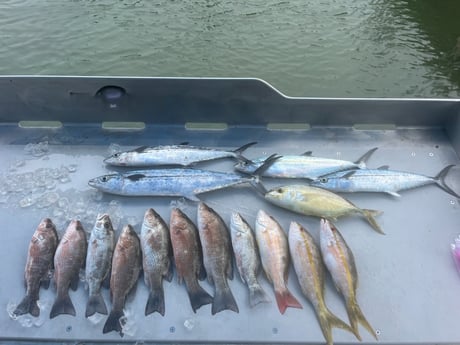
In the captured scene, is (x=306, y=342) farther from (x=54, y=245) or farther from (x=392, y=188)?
(x=54, y=245)

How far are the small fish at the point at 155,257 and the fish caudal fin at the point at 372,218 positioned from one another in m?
1.50

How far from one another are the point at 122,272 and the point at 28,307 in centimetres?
61

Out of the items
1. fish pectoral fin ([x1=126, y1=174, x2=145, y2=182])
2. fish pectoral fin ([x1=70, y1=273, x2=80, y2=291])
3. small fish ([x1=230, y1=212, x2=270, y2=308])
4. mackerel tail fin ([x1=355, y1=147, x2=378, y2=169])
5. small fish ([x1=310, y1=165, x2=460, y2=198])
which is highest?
mackerel tail fin ([x1=355, y1=147, x2=378, y2=169])

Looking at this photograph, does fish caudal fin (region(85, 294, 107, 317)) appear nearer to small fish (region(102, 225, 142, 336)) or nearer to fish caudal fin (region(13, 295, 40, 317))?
small fish (region(102, 225, 142, 336))

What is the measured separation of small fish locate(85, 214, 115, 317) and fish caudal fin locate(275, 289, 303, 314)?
111 centimetres

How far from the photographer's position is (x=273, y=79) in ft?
26.3

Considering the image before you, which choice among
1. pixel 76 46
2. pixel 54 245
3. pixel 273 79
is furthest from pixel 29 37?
Result: pixel 54 245

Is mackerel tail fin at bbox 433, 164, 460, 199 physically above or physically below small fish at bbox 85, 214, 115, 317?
above

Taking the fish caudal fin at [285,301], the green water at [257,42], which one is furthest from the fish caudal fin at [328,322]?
the green water at [257,42]

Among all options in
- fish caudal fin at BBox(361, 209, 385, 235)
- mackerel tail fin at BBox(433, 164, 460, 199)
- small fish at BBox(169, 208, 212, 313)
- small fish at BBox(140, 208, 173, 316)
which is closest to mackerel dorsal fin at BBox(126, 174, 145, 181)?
small fish at BBox(140, 208, 173, 316)

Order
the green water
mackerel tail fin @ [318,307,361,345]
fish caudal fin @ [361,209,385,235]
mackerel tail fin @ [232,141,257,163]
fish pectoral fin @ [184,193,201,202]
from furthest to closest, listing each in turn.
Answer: the green water → mackerel tail fin @ [232,141,257,163] → fish pectoral fin @ [184,193,201,202] → fish caudal fin @ [361,209,385,235] → mackerel tail fin @ [318,307,361,345]

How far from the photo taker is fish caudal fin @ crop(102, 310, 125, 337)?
7.48 ft

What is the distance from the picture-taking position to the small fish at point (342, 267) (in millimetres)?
2328

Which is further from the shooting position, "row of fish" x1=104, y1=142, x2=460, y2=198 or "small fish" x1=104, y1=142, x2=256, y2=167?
"small fish" x1=104, y1=142, x2=256, y2=167
